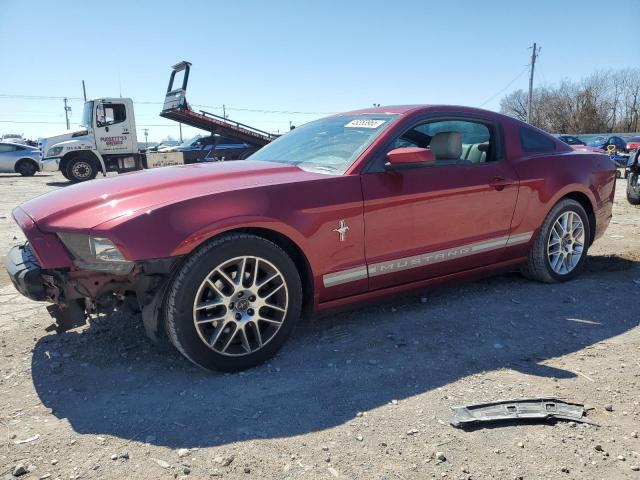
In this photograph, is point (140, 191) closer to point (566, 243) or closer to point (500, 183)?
point (500, 183)

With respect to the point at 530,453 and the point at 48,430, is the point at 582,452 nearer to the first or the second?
the point at 530,453

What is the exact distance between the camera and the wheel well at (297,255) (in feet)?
9.55

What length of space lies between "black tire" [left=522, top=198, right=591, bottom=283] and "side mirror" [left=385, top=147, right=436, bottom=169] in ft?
5.22

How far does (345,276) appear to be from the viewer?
3.15 m

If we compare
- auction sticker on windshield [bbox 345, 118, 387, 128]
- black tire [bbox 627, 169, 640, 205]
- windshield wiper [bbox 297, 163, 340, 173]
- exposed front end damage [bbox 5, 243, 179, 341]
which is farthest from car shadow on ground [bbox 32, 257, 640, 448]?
black tire [bbox 627, 169, 640, 205]

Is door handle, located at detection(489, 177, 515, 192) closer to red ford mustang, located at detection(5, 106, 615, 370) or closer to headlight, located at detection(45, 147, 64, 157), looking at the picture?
red ford mustang, located at detection(5, 106, 615, 370)

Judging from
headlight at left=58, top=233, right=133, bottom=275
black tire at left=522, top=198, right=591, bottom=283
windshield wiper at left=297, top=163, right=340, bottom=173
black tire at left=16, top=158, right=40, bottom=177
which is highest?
black tire at left=16, top=158, right=40, bottom=177

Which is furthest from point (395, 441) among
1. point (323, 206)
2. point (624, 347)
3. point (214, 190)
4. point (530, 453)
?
point (624, 347)

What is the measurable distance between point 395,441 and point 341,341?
1.08 metres

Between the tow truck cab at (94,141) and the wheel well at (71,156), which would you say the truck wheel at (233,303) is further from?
the wheel well at (71,156)

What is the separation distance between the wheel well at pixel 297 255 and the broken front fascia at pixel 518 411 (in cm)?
110

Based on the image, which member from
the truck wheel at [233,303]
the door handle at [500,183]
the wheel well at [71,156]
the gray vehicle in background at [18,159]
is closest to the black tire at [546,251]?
the door handle at [500,183]

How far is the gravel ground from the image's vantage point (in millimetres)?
2082

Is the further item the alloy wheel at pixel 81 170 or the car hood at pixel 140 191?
the alloy wheel at pixel 81 170
